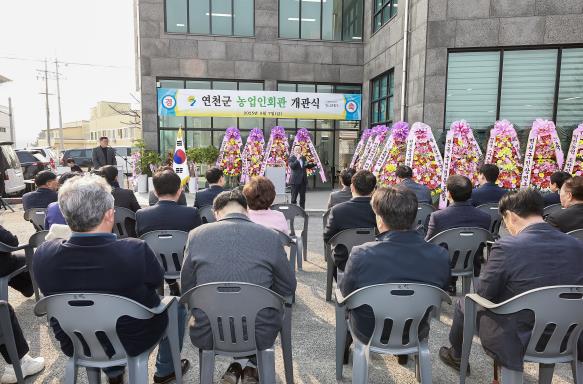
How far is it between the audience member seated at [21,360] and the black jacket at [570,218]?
484 centimetres

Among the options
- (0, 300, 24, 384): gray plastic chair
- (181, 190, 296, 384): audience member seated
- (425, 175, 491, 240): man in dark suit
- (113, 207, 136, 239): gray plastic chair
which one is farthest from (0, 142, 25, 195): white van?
(425, 175, 491, 240): man in dark suit

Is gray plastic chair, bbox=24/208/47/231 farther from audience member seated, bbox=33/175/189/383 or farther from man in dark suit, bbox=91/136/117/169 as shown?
man in dark suit, bbox=91/136/117/169

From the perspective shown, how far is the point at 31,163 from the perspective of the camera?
Result: 1573cm

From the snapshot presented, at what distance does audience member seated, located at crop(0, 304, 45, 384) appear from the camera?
2.74 meters

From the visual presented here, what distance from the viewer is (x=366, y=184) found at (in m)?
4.10

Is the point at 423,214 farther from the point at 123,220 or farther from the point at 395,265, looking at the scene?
the point at 123,220

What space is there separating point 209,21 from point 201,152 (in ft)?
17.2

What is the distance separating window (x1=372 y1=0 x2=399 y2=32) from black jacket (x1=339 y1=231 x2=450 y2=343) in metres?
11.8

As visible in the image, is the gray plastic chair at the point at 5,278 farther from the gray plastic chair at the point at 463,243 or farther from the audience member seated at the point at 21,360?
the gray plastic chair at the point at 463,243

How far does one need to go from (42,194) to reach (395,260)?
16.0ft

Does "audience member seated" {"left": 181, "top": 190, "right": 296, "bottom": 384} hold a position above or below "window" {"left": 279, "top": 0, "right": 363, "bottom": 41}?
below

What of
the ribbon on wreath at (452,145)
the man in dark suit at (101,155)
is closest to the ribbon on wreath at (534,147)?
the ribbon on wreath at (452,145)

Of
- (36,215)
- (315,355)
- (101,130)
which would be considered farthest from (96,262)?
(101,130)

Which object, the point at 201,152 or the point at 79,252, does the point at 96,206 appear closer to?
the point at 79,252
